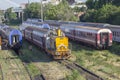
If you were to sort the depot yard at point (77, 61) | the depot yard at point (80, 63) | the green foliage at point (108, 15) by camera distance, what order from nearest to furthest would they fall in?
the depot yard at point (80, 63) → the depot yard at point (77, 61) → the green foliage at point (108, 15)

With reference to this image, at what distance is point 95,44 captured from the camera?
111 feet

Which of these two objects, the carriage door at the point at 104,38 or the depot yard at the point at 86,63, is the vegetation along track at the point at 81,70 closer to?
the depot yard at the point at 86,63

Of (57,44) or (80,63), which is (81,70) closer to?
(80,63)

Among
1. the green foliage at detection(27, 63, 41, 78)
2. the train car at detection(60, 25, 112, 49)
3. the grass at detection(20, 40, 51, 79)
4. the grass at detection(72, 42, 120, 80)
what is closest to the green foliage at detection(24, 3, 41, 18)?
the train car at detection(60, 25, 112, 49)

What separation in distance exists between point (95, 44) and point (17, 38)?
8.56 meters

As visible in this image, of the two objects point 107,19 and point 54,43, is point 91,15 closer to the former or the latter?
point 107,19

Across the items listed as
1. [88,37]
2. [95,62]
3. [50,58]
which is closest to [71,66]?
[95,62]

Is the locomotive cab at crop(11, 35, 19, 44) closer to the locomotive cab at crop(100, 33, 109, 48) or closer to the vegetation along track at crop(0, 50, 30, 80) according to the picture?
the vegetation along track at crop(0, 50, 30, 80)

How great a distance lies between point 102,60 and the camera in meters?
27.9

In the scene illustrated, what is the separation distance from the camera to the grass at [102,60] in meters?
23.6

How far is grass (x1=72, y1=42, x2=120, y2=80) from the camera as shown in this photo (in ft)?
77.5

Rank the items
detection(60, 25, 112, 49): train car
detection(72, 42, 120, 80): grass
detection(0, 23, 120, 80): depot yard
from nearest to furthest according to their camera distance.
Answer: detection(0, 23, 120, 80): depot yard → detection(72, 42, 120, 80): grass → detection(60, 25, 112, 49): train car

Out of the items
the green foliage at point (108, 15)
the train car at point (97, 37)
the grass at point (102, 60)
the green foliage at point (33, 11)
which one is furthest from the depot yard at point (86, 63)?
the green foliage at point (33, 11)

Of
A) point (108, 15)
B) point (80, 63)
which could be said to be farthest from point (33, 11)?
point (80, 63)
